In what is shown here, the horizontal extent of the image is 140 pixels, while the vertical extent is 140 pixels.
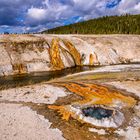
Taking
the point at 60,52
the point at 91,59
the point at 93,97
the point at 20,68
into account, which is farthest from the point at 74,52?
the point at 93,97

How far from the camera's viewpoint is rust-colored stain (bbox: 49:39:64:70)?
4732cm

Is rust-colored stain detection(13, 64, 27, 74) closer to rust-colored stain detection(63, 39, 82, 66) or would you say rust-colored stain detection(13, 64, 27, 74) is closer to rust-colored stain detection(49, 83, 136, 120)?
rust-colored stain detection(63, 39, 82, 66)

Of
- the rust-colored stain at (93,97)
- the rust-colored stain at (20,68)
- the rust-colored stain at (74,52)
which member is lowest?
the rust-colored stain at (93,97)

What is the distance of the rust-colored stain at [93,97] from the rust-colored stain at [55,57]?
20773mm

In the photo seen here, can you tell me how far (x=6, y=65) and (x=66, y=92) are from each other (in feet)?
68.1

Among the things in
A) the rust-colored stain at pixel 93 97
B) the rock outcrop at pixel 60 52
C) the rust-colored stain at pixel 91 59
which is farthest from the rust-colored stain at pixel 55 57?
the rust-colored stain at pixel 93 97

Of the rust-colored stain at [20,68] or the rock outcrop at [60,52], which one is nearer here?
the rust-colored stain at [20,68]

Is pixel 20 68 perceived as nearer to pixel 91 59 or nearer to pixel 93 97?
pixel 91 59

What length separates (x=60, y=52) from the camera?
49469 mm

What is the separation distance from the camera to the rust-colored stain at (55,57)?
4732cm

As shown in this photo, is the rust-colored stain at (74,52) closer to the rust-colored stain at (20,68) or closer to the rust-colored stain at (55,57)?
the rust-colored stain at (55,57)

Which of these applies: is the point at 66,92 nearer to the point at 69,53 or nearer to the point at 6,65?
the point at 6,65

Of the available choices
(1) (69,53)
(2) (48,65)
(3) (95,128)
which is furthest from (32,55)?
(3) (95,128)

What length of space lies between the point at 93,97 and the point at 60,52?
27.2 metres
